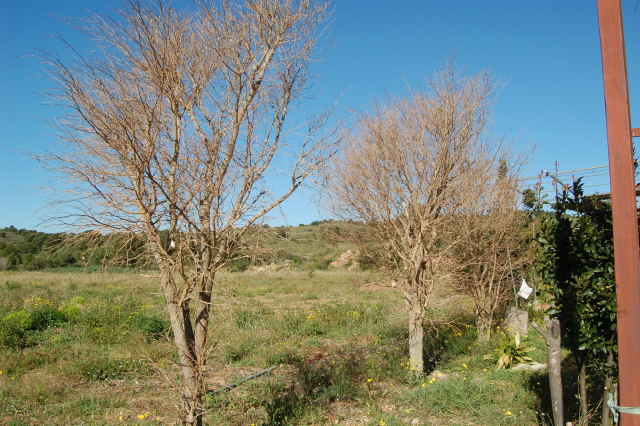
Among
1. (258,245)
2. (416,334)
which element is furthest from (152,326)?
(258,245)

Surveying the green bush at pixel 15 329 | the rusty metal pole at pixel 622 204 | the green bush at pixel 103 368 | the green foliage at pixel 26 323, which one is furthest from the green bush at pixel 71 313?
the rusty metal pole at pixel 622 204

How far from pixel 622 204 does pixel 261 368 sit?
6.84 meters

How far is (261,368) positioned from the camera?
8250 mm

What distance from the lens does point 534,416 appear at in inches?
196

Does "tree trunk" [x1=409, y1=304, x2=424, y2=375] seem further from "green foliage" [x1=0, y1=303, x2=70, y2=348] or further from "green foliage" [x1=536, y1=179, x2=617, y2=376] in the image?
"green foliage" [x1=0, y1=303, x2=70, y2=348]

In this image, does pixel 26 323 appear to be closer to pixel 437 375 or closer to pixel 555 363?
pixel 437 375

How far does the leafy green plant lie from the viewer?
7.28 metres

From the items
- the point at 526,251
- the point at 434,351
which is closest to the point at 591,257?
the point at 434,351

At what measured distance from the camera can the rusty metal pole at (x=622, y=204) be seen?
8.79 ft

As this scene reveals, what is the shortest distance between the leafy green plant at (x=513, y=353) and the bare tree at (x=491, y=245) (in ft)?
5.10

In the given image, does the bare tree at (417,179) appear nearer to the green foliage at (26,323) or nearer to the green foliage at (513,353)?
the green foliage at (513,353)

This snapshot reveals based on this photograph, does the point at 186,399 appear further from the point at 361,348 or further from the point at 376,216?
the point at 361,348

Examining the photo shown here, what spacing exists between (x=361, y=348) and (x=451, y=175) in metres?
4.09

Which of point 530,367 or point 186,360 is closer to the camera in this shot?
point 186,360
